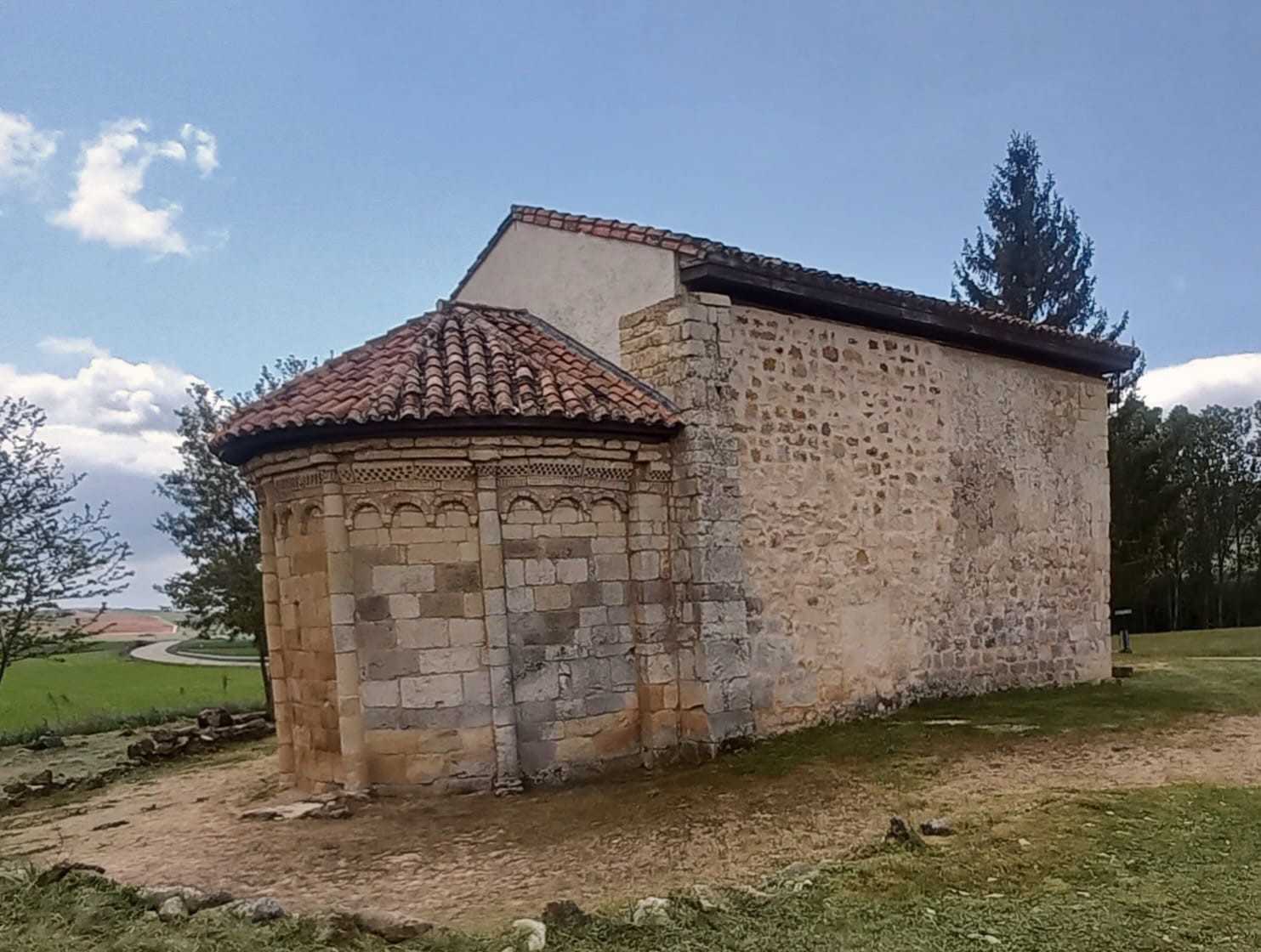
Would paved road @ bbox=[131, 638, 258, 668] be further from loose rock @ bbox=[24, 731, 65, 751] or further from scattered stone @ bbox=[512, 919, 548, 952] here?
scattered stone @ bbox=[512, 919, 548, 952]

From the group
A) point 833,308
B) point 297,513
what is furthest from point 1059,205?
point 297,513

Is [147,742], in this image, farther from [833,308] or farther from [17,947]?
[833,308]

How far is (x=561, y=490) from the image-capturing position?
9.07 metres

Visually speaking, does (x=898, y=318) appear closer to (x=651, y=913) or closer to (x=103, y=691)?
(x=651, y=913)

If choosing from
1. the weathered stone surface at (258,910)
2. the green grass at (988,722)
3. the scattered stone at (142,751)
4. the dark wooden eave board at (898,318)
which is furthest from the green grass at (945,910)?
the scattered stone at (142,751)

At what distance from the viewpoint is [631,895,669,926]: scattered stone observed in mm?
4941

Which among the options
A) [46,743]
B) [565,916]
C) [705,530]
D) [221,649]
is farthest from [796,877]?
[221,649]

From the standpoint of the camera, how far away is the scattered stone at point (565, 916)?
196 inches

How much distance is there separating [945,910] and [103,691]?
25.4m

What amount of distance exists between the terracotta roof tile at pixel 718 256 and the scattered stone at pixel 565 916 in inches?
251

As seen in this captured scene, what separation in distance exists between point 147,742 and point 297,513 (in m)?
5.49

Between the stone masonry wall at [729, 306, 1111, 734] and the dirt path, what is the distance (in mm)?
2045

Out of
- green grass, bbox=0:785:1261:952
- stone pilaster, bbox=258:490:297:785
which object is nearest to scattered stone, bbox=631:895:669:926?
green grass, bbox=0:785:1261:952

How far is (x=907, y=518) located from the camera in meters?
11.6
